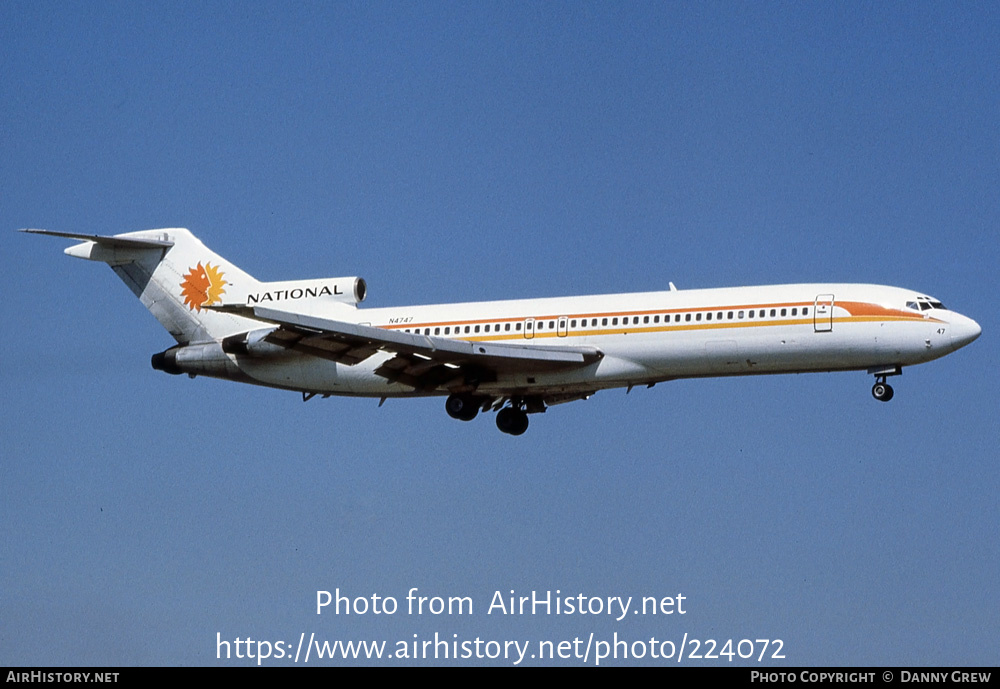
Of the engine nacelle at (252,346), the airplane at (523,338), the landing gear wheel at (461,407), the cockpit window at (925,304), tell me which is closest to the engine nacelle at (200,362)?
the airplane at (523,338)

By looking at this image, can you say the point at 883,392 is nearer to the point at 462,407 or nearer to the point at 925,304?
the point at 925,304

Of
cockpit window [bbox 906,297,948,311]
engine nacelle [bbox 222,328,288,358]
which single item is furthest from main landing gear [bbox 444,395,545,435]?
cockpit window [bbox 906,297,948,311]

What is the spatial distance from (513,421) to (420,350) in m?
5.43

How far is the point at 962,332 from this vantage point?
41.7 metres

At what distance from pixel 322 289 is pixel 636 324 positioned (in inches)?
403

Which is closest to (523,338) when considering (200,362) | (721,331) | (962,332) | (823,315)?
(721,331)

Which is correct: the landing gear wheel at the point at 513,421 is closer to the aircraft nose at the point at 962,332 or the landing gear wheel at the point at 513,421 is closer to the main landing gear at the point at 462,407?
the main landing gear at the point at 462,407

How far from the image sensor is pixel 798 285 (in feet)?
142

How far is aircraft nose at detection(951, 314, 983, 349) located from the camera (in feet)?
137
